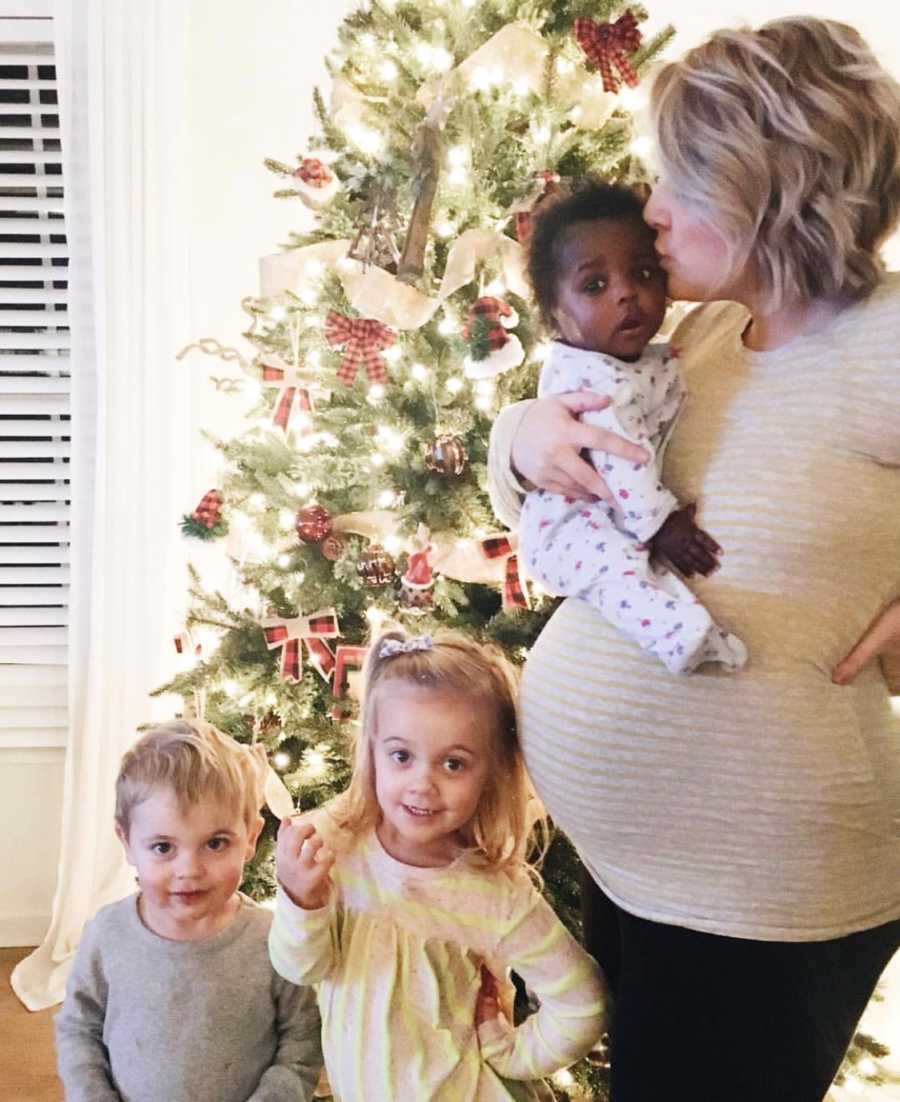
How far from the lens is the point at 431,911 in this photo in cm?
135

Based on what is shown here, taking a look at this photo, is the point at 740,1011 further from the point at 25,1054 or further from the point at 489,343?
the point at 25,1054

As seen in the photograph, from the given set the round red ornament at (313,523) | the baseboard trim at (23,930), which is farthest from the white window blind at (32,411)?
the round red ornament at (313,523)

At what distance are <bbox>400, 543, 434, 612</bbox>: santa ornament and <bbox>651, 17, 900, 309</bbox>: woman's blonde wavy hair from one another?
2.79 feet

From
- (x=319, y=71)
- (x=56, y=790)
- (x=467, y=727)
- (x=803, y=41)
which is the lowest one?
(x=56, y=790)

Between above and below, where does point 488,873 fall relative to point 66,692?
above

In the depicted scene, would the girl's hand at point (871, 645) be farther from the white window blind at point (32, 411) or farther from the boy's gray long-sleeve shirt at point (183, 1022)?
the white window blind at point (32, 411)

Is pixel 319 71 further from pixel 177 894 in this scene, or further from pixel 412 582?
pixel 177 894

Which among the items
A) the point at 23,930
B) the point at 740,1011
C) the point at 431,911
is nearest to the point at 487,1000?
the point at 431,911

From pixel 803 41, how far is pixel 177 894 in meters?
1.33

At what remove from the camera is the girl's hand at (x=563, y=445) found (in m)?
1.12

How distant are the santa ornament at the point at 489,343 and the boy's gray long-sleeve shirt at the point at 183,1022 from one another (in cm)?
91

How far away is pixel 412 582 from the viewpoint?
5.78ft

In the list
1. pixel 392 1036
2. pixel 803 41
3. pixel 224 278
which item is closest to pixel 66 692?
pixel 224 278

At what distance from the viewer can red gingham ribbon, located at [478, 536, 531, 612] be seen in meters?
1.72
